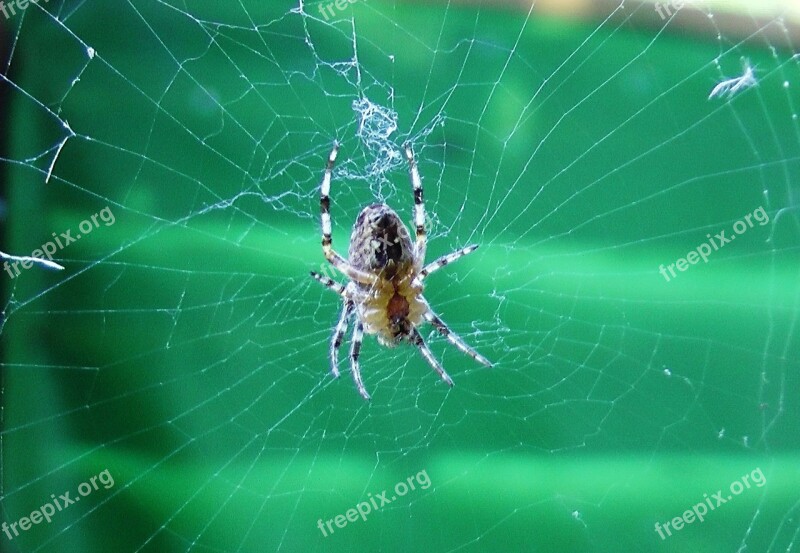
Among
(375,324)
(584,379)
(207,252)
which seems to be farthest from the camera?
(584,379)

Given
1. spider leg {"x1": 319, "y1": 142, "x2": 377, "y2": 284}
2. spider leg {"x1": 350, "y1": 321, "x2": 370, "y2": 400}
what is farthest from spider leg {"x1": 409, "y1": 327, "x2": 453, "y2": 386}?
spider leg {"x1": 319, "y1": 142, "x2": 377, "y2": 284}

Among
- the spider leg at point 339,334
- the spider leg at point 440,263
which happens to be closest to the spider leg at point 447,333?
the spider leg at point 440,263

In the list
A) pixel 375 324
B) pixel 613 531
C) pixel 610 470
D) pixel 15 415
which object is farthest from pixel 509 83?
pixel 15 415

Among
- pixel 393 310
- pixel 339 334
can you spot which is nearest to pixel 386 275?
pixel 393 310

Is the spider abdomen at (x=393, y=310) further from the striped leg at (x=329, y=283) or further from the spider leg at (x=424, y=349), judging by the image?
the striped leg at (x=329, y=283)

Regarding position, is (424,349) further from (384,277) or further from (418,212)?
(418,212)

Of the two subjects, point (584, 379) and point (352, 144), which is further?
point (584, 379)

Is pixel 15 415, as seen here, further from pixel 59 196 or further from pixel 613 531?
pixel 613 531
